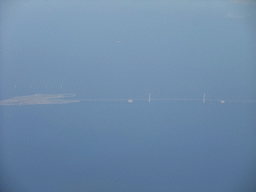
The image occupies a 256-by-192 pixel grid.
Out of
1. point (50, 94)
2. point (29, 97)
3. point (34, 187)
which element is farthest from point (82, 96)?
point (34, 187)

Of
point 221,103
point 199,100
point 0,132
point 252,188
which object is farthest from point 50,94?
point 252,188

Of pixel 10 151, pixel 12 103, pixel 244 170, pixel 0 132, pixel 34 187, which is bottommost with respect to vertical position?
pixel 34 187

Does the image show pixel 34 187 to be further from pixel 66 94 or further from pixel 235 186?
pixel 235 186

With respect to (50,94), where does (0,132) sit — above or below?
below

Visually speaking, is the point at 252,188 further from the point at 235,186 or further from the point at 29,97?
the point at 29,97

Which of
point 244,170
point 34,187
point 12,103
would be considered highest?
point 12,103

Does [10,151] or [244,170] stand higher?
[10,151]
